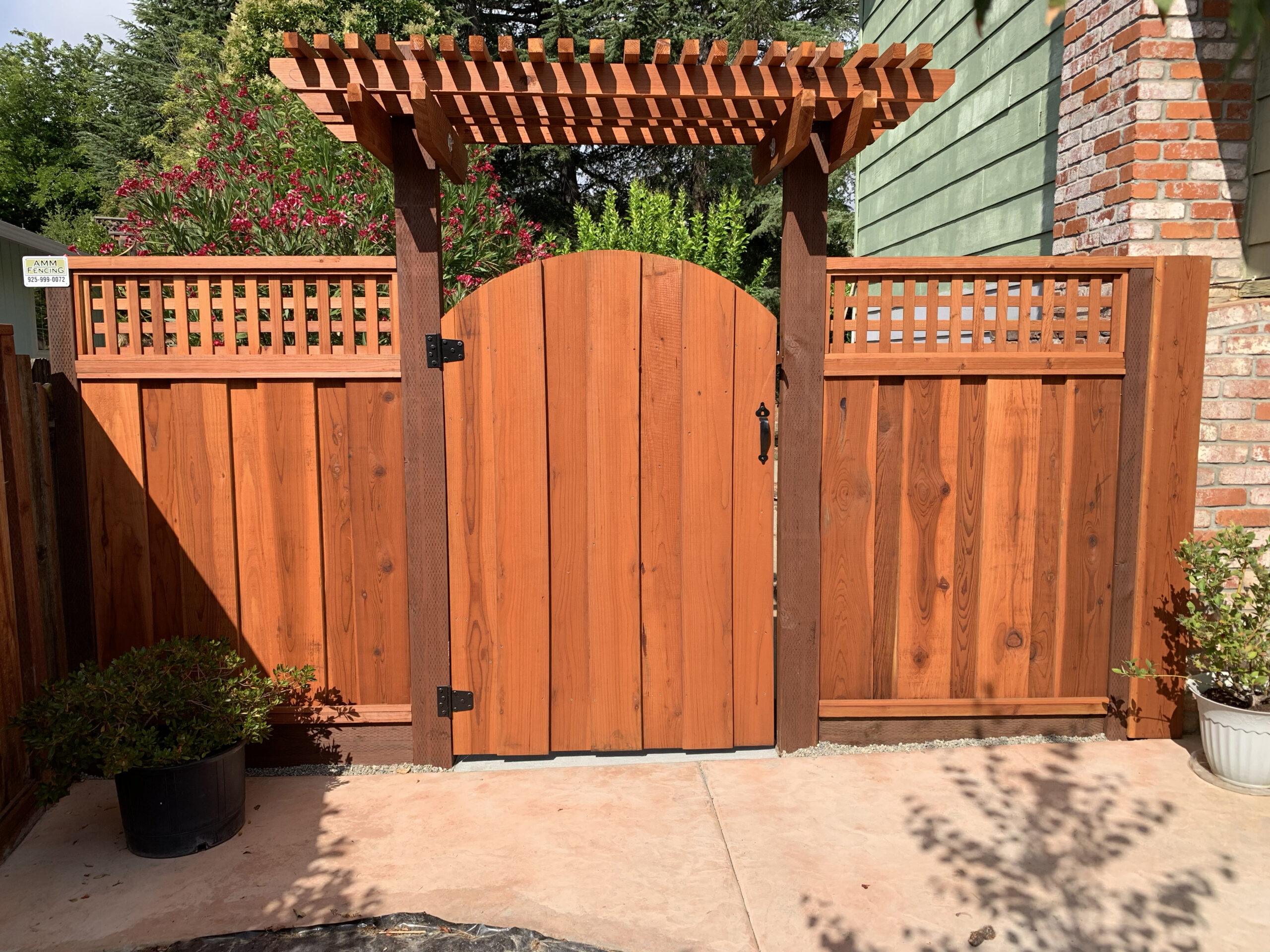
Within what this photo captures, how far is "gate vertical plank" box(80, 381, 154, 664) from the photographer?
336 cm

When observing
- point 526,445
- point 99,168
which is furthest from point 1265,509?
point 99,168

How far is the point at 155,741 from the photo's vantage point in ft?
9.36

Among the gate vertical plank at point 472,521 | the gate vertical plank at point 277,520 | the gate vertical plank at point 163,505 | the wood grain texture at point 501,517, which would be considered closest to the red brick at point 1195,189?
the wood grain texture at point 501,517

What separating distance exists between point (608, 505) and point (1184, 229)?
104 inches

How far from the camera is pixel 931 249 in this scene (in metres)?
6.64

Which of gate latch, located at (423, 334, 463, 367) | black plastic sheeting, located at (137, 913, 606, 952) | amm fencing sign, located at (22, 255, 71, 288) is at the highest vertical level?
amm fencing sign, located at (22, 255, 71, 288)

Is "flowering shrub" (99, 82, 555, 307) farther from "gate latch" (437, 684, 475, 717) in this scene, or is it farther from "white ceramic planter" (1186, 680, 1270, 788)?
"white ceramic planter" (1186, 680, 1270, 788)

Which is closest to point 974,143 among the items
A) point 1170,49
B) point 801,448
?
point 1170,49

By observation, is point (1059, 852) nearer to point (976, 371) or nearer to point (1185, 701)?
point (1185, 701)

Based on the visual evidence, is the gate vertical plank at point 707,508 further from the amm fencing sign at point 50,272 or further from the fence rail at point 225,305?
the amm fencing sign at point 50,272

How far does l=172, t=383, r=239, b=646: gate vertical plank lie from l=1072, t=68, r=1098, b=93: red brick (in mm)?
3939

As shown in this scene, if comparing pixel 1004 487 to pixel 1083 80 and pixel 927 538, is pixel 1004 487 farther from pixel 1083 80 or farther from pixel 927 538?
pixel 1083 80

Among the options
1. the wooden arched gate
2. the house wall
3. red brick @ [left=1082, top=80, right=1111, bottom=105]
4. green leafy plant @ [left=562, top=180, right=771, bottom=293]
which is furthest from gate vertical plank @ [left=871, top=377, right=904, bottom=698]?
the house wall

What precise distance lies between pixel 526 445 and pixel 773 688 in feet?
4.51
